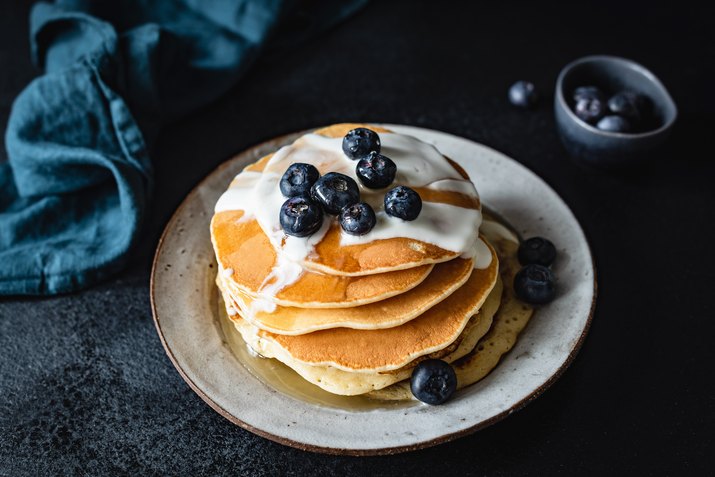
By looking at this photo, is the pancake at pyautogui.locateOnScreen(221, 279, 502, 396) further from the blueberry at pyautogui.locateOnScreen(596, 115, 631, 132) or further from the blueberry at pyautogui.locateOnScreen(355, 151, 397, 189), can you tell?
the blueberry at pyautogui.locateOnScreen(596, 115, 631, 132)

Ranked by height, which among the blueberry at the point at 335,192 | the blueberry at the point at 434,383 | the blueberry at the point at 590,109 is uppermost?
the blueberry at the point at 335,192

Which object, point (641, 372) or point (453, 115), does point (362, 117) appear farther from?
point (641, 372)

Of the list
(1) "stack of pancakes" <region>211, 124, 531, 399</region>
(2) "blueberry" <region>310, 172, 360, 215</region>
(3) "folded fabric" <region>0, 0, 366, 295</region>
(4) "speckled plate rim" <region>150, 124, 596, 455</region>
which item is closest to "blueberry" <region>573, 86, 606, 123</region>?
(4) "speckled plate rim" <region>150, 124, 596, 455</region>

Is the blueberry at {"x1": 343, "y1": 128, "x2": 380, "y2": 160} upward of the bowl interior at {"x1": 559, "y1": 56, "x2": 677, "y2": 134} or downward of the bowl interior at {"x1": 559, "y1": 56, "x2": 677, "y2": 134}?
upward

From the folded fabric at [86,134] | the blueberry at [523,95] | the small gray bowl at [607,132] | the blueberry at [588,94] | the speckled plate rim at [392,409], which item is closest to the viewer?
the speckled plate rim at [392,409]

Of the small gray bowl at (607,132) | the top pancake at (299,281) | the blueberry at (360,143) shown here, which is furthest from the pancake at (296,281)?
the small gray bowl at (607,132)

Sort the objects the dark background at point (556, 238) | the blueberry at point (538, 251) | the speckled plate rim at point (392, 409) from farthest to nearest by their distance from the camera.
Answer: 1. the blueberry at point (538, 251)
2. the dark background at point (556, 238)
3. the speckled plate rim at point (392, 409)

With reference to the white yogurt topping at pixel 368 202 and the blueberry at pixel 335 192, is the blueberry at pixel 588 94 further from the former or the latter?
the blueberry at pixel 335 192
